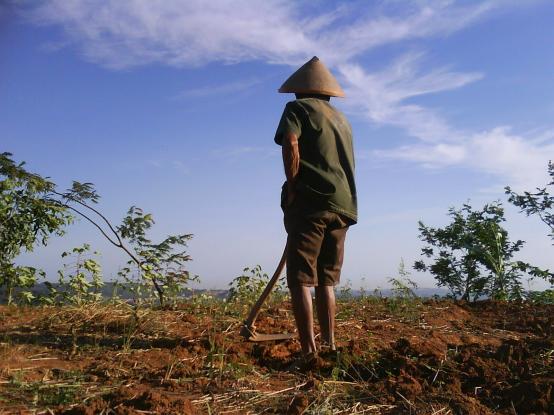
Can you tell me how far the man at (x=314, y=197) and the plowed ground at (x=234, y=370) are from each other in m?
0.39

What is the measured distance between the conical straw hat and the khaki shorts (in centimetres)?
88

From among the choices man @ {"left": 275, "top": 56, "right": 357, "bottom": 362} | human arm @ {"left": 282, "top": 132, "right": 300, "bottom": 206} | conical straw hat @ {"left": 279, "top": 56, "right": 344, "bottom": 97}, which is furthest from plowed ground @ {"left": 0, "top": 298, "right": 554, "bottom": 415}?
conical straw hat @ {"left": 279, "top": 56, "right": 344, "bottom": 97}

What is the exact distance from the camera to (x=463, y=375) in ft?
11.2

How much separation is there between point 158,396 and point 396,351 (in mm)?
1658

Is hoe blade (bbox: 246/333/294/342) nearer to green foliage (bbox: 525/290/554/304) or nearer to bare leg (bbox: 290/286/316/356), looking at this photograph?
bare leg (bbox: 290/286/316/356)

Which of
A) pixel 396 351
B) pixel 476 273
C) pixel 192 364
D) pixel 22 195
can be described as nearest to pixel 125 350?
pixel 192 364

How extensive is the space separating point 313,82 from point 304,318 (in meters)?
1.65

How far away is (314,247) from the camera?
4.05 meters

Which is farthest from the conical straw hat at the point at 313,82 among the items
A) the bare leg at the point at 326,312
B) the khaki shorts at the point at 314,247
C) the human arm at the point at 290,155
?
the bare leg at the point at 326,312

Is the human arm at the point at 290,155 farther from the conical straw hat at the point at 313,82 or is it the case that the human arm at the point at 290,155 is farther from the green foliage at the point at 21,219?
the green foliage at the point at 21,219

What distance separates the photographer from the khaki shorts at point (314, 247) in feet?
13.1

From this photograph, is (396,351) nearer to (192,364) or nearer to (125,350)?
(192,364)

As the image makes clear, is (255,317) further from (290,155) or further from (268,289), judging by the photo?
(290,155)

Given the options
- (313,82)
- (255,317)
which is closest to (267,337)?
(255,317)
